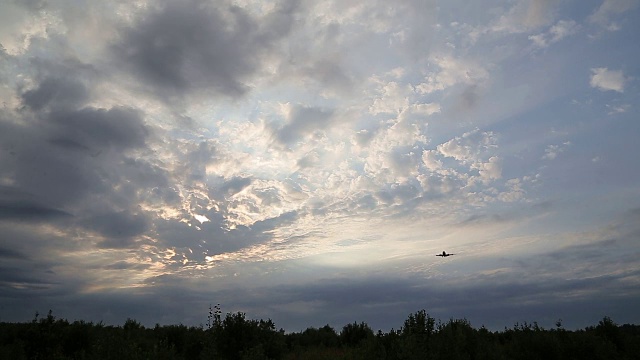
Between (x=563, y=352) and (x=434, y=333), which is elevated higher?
(x=434, y=333)

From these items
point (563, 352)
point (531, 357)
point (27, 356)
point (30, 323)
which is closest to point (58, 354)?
point (27, 356)

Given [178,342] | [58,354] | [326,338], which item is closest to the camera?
[58,354]

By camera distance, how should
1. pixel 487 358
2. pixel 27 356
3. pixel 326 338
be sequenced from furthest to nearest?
pixel 326 338 < pixel 487 358 < pixel 27 356

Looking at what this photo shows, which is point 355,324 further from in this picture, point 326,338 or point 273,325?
point 273,325

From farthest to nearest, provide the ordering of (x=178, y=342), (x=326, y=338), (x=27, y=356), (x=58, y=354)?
(x=326, y=338), (x=178, y=342), (x=27, y=356), (x=58, y=354)

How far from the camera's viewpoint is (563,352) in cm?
2669

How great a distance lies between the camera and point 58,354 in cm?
2050

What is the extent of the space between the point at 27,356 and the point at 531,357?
31.0 m

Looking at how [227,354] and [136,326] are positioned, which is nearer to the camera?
[227,354]

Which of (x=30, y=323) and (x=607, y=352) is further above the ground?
(x=30, y=323)

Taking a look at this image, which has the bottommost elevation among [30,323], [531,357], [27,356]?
[531,357]

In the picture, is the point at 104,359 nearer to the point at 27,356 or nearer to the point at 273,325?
the point at 27,356

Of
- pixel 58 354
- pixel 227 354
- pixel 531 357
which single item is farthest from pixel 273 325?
pixel 531 357

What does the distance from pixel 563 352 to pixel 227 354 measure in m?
22.3
